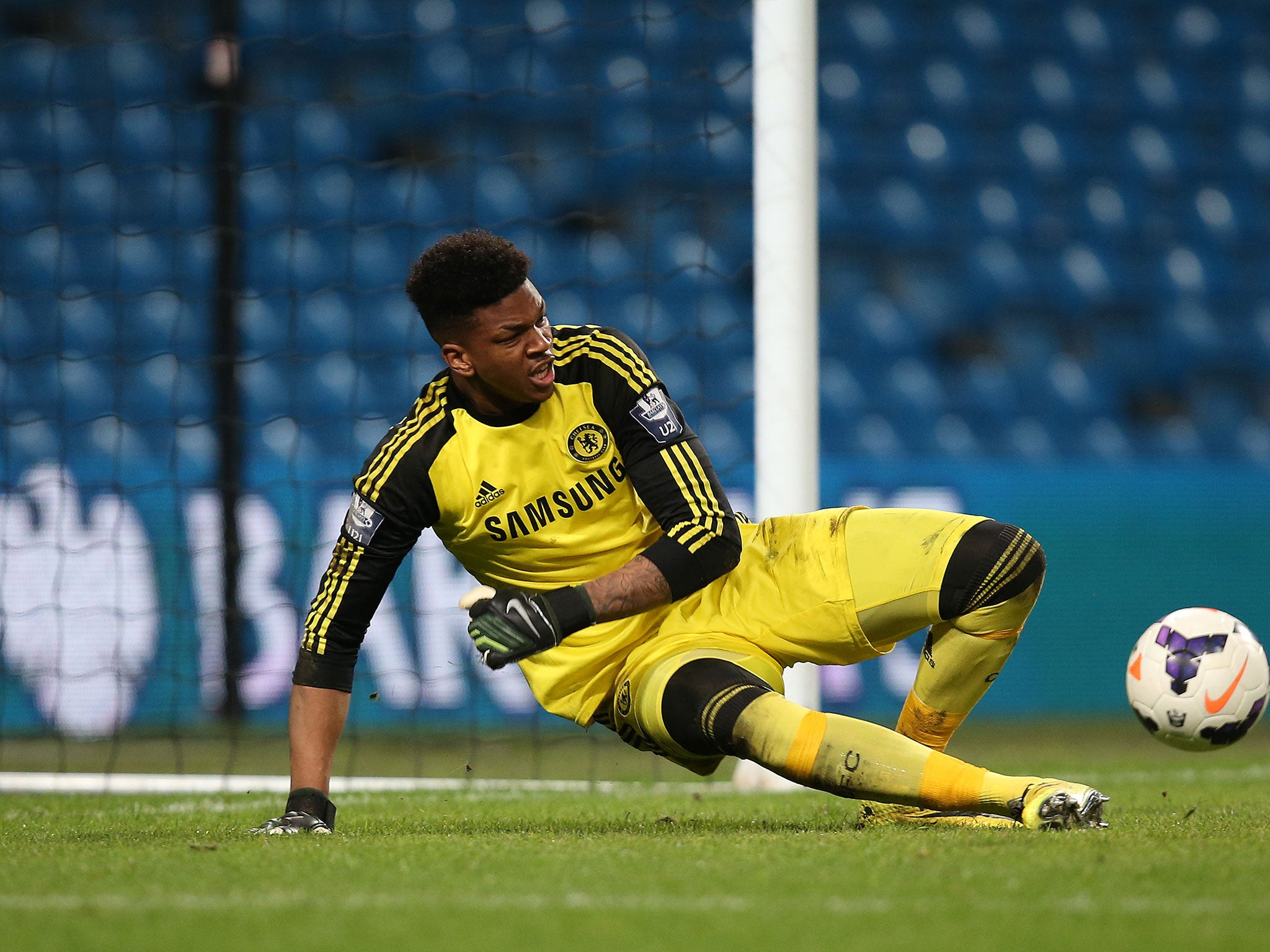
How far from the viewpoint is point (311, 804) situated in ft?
10.7

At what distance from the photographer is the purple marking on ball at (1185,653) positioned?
3443 mm

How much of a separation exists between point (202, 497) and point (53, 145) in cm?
259

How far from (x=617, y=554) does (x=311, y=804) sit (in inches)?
34.3

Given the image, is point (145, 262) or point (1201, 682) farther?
point (145, 262)

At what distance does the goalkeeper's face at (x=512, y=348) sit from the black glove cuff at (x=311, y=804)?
0.98 metres

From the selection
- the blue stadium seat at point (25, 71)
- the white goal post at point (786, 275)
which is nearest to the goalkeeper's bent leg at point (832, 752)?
the white goal post at point (786, 275)

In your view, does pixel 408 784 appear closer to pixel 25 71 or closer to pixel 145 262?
pixel 145 262

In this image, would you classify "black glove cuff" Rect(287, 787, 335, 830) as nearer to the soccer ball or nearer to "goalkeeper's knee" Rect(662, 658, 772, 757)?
"goalkeeper's knee" Rect(662, 658, 772, 757)

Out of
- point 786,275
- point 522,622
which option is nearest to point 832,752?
point 522,622

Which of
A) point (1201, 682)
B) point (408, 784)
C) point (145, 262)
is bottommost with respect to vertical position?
point (408, 784)

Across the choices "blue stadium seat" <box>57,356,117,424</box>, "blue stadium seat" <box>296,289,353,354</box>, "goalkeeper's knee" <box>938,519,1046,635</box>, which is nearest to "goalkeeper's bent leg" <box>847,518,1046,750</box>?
"goalkeeper's knee" <box>938,519,1046,635</box>

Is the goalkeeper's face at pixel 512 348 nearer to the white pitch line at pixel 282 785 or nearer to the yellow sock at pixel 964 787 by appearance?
the yellow sock at pixel 964 787

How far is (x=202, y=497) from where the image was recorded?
6.59 meters

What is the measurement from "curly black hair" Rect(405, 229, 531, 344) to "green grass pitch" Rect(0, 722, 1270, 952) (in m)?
1.12
